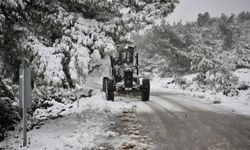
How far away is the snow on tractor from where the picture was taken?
16.6 meters

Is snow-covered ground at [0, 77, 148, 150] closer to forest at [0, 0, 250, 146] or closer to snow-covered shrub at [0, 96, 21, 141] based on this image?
snow-covered shrub at [0, 96, 21, 141]

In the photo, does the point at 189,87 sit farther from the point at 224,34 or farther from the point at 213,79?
the point at 224,34

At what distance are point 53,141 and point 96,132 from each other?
1.37 meters

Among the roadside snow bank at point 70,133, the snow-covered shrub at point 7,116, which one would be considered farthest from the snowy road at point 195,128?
the snow-covered shrub at point 7,116

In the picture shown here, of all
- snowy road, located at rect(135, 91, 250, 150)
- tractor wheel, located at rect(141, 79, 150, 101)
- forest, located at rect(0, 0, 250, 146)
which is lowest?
snowy road, located at rect(135, 91, 250, 150)

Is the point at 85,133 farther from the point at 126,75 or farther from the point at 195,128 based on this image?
the point at 126,75

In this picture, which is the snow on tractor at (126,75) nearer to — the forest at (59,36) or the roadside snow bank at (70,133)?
the roadside snow bank at (70,133)

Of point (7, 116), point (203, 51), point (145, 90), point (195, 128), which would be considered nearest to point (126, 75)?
point (145, 90)

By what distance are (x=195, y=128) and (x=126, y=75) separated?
26.6 ft

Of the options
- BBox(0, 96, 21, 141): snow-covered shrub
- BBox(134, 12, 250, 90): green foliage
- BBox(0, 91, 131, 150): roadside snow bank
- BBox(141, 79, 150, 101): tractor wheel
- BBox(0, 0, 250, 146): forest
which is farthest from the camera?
BBox(134, 12, 250, 90): green foliage

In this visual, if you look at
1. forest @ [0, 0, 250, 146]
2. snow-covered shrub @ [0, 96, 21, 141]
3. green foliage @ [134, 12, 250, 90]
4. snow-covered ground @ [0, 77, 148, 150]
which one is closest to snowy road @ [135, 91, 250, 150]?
snow-covered ground @ [0, 77, 148, 150]

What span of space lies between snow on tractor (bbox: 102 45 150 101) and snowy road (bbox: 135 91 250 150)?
318 cm

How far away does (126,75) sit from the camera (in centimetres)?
1712

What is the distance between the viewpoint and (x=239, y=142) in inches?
307
